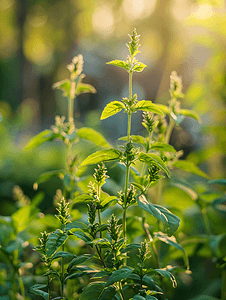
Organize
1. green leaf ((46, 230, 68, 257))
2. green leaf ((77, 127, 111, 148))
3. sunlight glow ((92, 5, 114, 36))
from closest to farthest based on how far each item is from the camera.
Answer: green leaf ((46, 230, 68, 257)), green leaf ((77, 127, 111, 148)), sunlight glow ((92, 5, 114, 36))

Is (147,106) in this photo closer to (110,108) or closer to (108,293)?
(110,108)

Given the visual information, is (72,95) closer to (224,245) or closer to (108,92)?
(224,245)

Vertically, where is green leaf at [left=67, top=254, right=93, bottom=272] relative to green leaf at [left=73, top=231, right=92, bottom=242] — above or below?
below

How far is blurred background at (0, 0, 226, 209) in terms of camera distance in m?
1.50

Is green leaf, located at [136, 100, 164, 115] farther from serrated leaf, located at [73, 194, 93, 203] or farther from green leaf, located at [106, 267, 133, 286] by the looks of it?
green leaf, located at [106, 267, 133, 286]

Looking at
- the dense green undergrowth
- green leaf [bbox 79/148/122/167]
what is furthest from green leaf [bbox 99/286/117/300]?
green leaf [bbox 79/148/122/167]

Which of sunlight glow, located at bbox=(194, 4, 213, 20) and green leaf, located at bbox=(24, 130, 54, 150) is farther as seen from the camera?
sunlight glow, located at bbox=(194, 4, 213, 20)

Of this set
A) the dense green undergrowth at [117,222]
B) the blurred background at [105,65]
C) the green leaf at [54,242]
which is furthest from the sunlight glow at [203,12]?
the green leaf at [54,242]

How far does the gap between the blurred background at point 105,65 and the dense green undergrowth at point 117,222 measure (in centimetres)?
22

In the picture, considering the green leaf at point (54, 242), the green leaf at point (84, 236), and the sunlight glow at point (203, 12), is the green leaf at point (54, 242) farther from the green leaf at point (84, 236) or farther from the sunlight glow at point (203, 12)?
the sunlight glow at point (203, 12)

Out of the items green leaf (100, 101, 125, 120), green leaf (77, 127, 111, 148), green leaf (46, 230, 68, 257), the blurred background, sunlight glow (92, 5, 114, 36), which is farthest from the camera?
sunlight glow (92, 5, 114, 36)

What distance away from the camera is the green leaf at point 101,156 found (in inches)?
21.3

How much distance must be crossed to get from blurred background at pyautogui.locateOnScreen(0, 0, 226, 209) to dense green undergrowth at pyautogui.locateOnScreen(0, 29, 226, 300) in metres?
0.22

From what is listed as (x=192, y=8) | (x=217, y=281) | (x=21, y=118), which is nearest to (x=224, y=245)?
(x=217, y=281)
